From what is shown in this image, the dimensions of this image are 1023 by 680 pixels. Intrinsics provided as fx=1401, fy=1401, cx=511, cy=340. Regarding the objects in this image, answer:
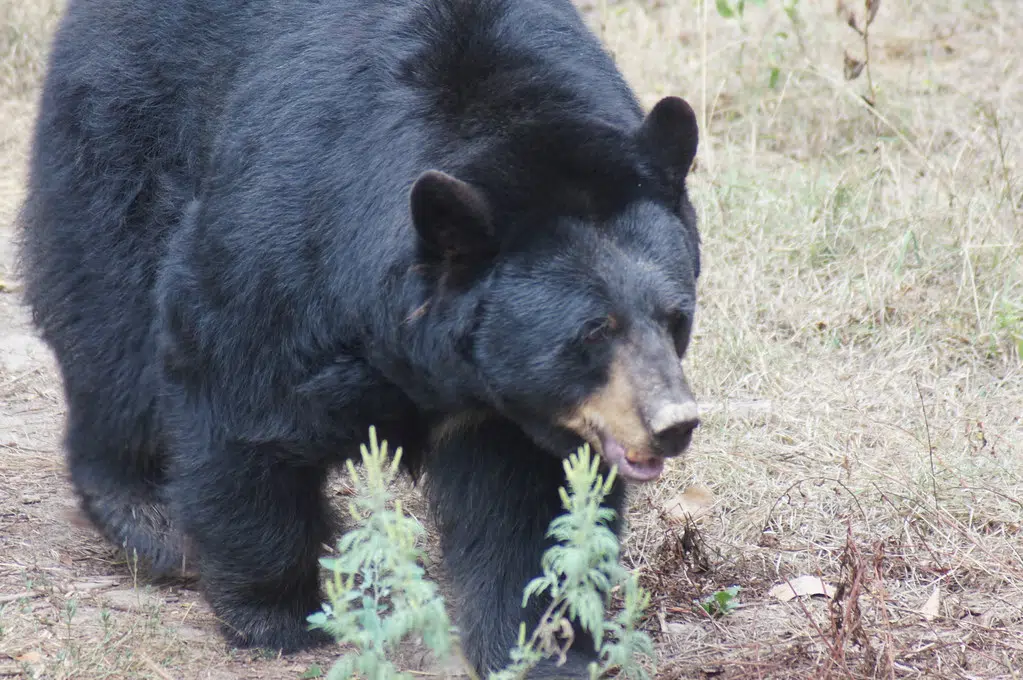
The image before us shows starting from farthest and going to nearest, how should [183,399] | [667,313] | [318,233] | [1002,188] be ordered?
[1002,188] → [183,399] → [318,233] → [667,313]

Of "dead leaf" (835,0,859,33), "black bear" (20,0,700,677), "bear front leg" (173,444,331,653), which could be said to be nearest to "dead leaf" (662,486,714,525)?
"black bear" (20,0,700,677)

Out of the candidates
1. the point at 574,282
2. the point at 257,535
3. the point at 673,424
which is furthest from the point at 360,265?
the point at 257,535

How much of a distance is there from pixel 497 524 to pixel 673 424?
2.89ft

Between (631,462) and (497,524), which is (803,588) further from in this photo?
(631,462)

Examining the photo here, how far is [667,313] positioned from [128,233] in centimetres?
190

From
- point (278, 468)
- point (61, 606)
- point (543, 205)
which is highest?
point (543, 205)

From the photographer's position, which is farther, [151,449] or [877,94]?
[877,94]

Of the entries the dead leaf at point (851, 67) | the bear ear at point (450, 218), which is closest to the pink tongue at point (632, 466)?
the bear ear at point (450, 218)

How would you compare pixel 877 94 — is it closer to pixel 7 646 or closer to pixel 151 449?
pixel 151 449

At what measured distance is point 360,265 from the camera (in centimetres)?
332

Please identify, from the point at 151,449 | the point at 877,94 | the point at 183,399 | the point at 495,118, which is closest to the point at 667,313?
the point at 495,118

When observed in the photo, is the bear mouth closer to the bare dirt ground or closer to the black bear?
the black bear

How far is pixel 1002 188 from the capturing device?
6430mm

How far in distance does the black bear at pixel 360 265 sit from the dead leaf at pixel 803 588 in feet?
2.41
